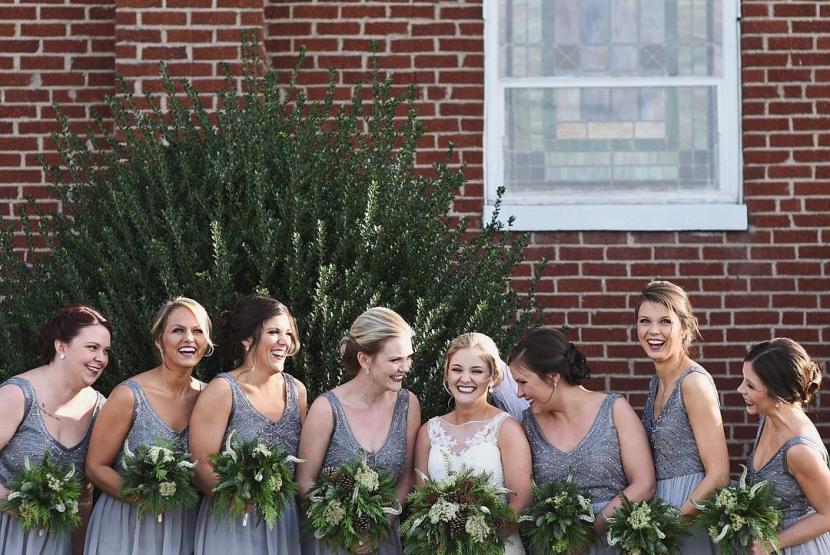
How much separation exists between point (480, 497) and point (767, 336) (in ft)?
10.5

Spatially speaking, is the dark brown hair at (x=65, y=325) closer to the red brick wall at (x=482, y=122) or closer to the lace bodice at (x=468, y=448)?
the lace bodice at (x=468, y=448)

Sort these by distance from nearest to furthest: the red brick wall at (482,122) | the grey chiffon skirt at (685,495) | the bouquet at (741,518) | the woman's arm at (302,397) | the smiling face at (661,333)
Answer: the bouquet at (741,518) → the grey chiffon skirt at (685,495) → the smiling face at (661,333) → the woman's arm at (302,397) → the red brick wall at (482,122)

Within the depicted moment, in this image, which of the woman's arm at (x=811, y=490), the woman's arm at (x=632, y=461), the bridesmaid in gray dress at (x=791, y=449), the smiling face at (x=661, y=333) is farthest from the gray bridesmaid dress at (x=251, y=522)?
the woman's arm at (x=811, y=490)

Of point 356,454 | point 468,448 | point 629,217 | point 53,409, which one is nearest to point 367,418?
point 356,454

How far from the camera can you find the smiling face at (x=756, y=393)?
4578 millimetres

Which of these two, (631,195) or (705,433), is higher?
(631,195)

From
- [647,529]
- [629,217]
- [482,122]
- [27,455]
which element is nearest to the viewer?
[647,529]

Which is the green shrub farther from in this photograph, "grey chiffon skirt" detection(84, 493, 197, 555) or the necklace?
"grey chiffon skirt" detection(84, 493, 197, 555)

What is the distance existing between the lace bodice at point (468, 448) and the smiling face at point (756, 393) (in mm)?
995

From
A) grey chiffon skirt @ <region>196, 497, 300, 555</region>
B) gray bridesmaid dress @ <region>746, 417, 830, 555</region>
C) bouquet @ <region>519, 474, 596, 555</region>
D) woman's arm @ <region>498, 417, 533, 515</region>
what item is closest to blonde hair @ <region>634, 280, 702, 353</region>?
gray bridesmaid dress @ <region>746, 417, 830, 555</region>

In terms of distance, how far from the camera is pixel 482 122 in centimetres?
714

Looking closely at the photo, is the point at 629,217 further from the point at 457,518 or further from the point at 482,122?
the point at 457,518

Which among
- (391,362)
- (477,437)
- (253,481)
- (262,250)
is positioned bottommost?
(253,481)

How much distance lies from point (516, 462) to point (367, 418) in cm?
66
